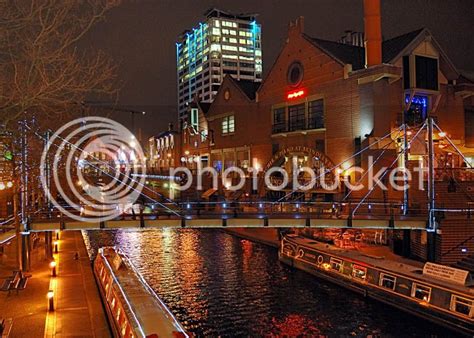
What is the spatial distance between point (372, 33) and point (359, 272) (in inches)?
984

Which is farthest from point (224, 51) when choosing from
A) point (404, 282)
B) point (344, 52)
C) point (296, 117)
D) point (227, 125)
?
point (404, 282)

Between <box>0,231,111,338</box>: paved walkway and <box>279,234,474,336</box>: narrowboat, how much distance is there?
1436 centimetres

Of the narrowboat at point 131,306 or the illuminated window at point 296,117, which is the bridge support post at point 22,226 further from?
the illuminated window at point 296,117

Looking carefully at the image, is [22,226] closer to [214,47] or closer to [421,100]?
[421,100]

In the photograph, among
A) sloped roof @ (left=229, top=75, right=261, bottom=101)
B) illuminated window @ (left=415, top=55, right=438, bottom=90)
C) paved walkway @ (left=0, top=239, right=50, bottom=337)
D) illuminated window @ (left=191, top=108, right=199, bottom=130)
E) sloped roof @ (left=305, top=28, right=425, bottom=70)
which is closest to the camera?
paved walkway @ (left=0, top=239, right=50, bottom=337)

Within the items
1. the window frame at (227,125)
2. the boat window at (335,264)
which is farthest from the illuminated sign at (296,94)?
the boat window at (335,264)

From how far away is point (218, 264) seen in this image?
113 ft

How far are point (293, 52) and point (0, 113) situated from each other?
42.8 meters

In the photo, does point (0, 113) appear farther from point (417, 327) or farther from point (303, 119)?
point (303, 119)

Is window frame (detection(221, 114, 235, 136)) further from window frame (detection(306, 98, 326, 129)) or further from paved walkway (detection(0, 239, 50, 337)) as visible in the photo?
paved walkway (detection(0, 239, 50, 337))

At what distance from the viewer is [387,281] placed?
2541cm

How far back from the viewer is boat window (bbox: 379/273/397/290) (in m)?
25.0

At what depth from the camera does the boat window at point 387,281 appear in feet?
82.0

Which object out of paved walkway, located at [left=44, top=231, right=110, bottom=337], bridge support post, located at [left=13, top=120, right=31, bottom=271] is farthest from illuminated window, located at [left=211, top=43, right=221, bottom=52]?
bridge support post, located at [left=13, top=120, right=31, bottom=271]
